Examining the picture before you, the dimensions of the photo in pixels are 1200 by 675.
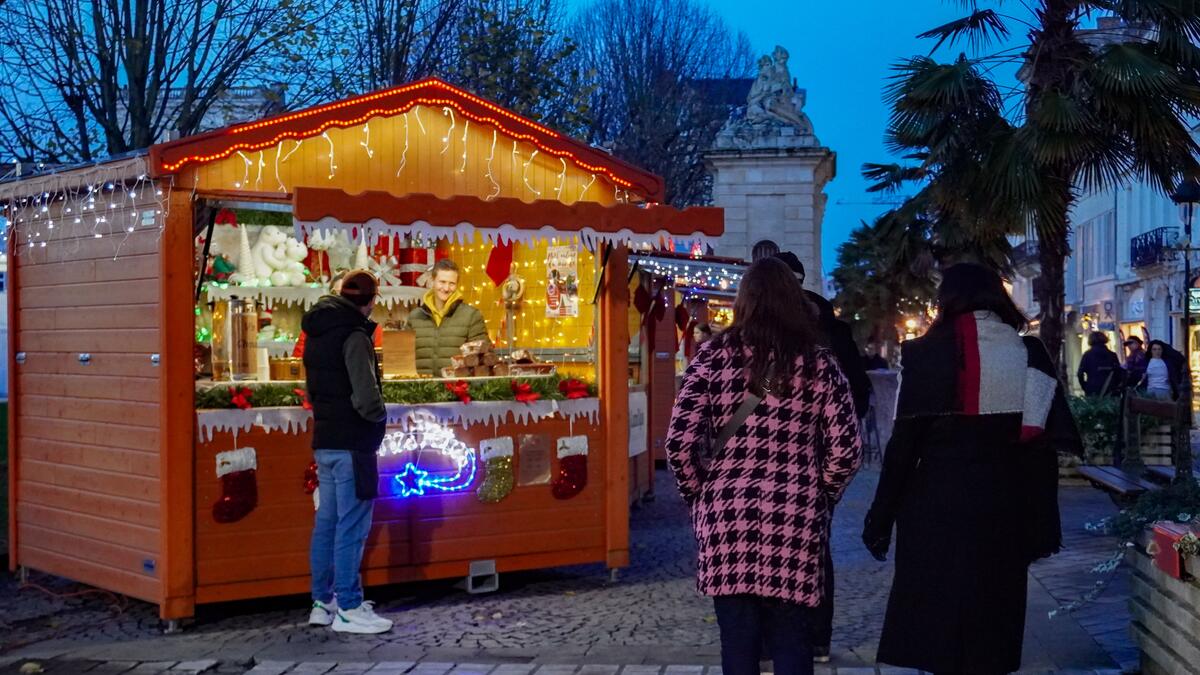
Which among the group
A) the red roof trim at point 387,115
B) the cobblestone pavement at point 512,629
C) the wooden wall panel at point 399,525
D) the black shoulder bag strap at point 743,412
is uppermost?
the red roof trim at point 387,115

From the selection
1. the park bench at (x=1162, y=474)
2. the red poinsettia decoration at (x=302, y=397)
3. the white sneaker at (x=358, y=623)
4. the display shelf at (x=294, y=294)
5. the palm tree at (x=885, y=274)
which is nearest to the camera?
the white sneaker at (x=358, y=623)

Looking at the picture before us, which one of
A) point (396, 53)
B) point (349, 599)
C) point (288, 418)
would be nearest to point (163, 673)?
point (349, 599)

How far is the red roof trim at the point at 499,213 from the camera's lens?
6.63 metres

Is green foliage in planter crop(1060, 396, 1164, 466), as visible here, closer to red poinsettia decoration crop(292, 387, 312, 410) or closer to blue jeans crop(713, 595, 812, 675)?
red poinsettia decoration crop(292, 387, 312, 410)

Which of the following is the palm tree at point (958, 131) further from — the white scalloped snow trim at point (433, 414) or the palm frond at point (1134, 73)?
the white scalloped snow trim at point (433, 414)

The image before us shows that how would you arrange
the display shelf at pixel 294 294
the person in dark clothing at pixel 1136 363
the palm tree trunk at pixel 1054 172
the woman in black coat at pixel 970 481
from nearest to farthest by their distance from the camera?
the woman in black coat at pixel 970 481, the display shelf at pixel 294 294, the palm tree trunk at pixel 1054 172, the person in dark clothing at pixel 1136 363

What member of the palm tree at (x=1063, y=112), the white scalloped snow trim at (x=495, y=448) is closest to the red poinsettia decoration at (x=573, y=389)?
the white scalloped snow trim at (x=495, y=448)

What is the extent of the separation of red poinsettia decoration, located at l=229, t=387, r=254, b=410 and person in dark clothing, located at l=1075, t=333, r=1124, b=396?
45.0 feet

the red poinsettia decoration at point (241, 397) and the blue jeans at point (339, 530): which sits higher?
the red poinsettia decoration at point (241, 397)

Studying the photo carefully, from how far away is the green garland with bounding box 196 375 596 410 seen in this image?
277 inches

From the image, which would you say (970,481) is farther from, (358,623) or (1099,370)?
(1099,370)

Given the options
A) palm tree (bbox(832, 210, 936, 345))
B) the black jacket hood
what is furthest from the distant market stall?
palm tree (bbox(832, 210, 936, 345))

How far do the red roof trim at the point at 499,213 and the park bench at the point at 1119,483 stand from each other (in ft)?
9.06

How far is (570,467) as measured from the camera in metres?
7.93
